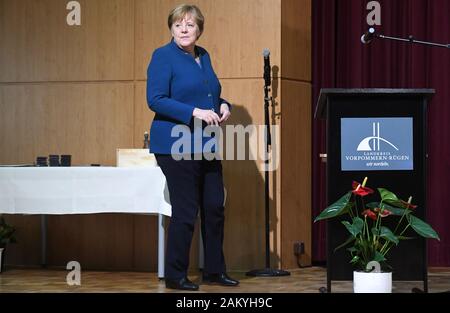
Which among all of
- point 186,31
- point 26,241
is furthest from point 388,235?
point 26,241

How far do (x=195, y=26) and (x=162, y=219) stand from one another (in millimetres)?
1265

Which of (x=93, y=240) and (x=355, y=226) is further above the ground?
(x=355, y=226)

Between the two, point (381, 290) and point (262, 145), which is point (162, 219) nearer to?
point (262, 145)

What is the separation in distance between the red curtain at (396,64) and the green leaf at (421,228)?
1923mm

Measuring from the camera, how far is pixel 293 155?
598 centimetres

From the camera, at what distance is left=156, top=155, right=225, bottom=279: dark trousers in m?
4.79

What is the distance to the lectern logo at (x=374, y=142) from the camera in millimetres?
4457

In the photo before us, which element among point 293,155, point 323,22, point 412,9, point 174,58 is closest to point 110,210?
point 174,58

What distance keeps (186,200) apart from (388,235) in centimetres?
118

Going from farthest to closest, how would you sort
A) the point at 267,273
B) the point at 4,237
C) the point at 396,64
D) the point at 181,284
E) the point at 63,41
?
the point at 396,64
the point at 63,41
the point at 4,237
the point at 267,273
the point at 181,284

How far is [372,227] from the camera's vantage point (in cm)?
449

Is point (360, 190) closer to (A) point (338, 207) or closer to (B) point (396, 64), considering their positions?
(A) point (338, 207)

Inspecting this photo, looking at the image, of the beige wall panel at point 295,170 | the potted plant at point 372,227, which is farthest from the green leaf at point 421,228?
the beige wall panel at point 295,170

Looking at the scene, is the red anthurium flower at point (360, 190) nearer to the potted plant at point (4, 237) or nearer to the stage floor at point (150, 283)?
the stage floor at point (150, 283)
